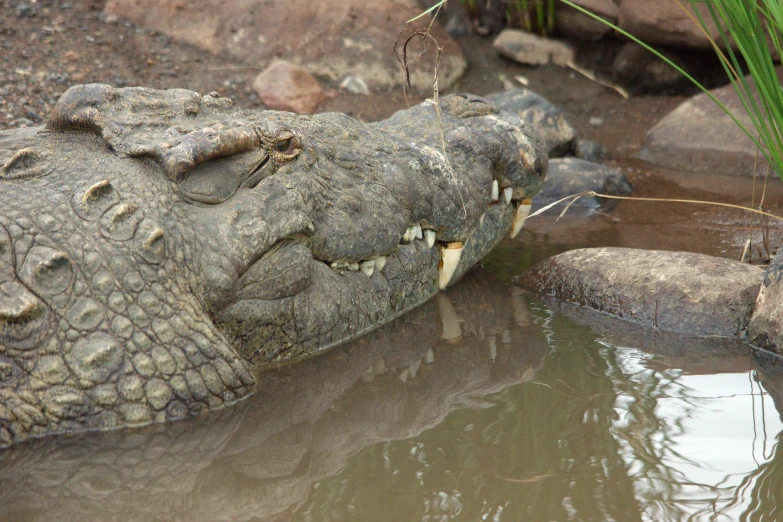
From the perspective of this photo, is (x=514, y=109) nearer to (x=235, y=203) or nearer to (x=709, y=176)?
(x=709, y=176)

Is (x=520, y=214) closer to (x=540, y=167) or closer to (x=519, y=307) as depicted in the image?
(x=540, y=167)

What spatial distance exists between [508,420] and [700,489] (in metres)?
0.61

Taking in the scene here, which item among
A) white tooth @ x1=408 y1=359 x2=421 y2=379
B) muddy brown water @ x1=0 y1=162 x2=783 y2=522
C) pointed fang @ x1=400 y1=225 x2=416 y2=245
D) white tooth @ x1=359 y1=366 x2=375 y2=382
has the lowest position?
white tooth @ x1=408 y1=359 x2=421 y2=379

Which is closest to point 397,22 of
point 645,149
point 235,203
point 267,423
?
point 645,149

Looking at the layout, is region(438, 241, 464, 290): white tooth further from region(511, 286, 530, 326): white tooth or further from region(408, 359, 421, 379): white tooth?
region(408, 359, 421, 379): white tooth

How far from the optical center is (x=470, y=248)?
3.51 m

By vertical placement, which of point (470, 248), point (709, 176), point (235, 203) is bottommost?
point (709, 176)

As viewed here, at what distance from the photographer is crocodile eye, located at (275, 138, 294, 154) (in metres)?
2.83

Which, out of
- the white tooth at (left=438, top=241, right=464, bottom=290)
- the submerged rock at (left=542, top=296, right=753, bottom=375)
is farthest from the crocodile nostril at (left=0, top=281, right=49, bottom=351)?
the submerged rock at (left=542, top=296, right=753, bottom=375)

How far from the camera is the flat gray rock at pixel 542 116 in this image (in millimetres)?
5629

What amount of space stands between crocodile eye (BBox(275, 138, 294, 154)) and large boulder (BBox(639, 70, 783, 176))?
3852mm

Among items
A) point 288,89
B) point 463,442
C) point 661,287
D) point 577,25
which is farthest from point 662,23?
point 463,442

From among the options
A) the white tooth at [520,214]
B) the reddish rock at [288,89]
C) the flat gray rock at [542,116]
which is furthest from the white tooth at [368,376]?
the reddish rock at [288,89]

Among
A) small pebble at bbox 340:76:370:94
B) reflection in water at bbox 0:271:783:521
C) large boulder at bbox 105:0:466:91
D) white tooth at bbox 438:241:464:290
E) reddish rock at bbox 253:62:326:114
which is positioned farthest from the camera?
large boulder at bbox 105:0:466:91
